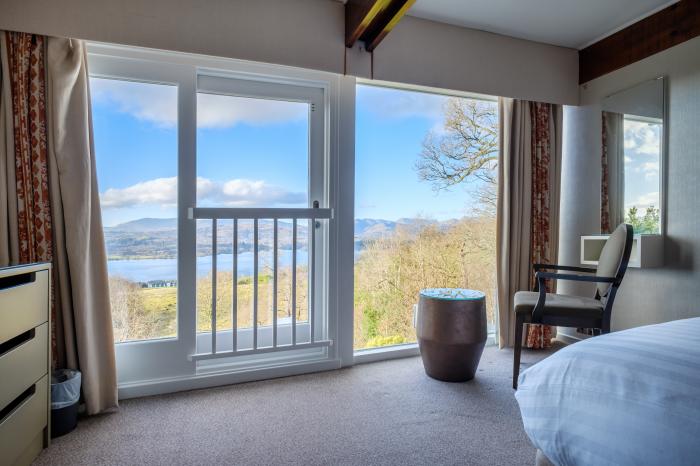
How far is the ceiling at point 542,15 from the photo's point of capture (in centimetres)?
238

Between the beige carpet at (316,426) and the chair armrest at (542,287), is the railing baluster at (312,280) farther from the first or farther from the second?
the chair armrest at (542,287)

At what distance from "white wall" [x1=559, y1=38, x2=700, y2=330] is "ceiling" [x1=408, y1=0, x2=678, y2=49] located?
1.05 feet

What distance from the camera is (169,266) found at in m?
2.21

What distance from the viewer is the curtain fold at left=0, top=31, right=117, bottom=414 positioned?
5.88ft

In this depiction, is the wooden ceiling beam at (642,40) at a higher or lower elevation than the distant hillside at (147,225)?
higher

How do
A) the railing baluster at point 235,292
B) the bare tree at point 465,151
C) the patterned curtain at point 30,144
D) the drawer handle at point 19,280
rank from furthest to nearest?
the bare tree at point 465,151 < the railing baluster at point 235,292 < the patterned curtain at point 30,144 < the drawer handle at point 19,280

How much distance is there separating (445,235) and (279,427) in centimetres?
184

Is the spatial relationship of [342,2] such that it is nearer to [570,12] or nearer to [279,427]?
[570,12]

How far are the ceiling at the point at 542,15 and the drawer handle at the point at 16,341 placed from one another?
253cm

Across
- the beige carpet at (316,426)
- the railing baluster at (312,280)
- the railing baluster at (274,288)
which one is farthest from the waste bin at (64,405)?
the railing baluster at (312,280)

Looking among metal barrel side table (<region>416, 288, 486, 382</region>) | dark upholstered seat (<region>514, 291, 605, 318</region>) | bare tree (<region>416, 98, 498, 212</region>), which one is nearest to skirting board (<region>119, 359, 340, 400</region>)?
metal barrel side table (<region>416, 288, 486, 382</region>)

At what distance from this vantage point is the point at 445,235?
302 cm

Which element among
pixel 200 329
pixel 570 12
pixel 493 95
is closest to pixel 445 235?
pixel 493 95

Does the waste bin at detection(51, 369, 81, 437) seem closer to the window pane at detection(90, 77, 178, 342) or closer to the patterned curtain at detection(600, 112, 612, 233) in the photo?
the window pane at detection(90, 77, 178, 342)
